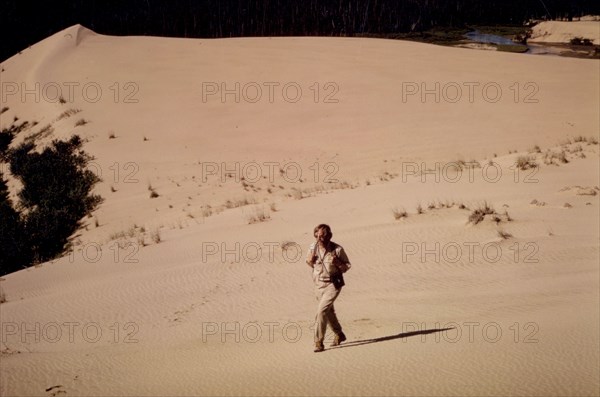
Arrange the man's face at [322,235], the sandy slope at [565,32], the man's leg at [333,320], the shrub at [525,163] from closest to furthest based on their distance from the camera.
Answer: the man's face at [322,235]
the man's leg at [333,320]
the shrub at [525,163]
the sandy slope at [565,32]

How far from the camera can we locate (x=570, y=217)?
877 centimetres

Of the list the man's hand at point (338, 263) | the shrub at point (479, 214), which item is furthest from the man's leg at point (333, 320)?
the shrub at point (479, 214)

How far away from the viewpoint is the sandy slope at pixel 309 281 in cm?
506

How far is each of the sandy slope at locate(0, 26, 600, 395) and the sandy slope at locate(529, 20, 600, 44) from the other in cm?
4115

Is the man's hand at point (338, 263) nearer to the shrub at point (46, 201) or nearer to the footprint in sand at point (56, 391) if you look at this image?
the footprint in sand at point (56, 391)

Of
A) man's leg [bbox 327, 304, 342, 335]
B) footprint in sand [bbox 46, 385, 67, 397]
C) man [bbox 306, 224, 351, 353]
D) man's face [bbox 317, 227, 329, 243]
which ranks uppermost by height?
man's face [bbox 317, 227, 329, 243]

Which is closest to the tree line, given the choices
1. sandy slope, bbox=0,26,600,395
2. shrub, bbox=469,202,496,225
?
sandy slope, bbox=0,26,600,395

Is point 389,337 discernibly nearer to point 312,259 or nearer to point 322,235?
point 312,259

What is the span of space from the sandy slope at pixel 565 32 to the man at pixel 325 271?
59.0 meters

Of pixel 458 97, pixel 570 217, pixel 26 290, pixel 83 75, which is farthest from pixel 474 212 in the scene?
pixel 83 75

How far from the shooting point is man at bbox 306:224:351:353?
530 centimetres

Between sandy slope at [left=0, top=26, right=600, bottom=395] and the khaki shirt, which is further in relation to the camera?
the khaki shirt

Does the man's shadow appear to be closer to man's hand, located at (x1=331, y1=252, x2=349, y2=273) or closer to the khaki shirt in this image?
the khaki shirt

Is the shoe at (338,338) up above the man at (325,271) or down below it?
below
